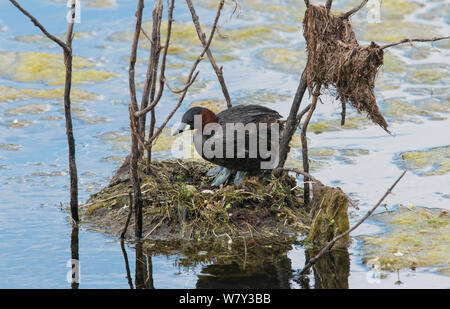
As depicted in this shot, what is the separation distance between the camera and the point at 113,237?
285 inches

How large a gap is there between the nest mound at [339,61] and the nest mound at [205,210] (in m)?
1.11

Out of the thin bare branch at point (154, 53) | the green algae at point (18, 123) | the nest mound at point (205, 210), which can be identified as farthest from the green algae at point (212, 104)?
the thin bare branch at point (154, 53)

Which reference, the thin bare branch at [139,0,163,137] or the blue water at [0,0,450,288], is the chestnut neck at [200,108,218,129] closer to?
the thin bare branch at [139,0,163,137]

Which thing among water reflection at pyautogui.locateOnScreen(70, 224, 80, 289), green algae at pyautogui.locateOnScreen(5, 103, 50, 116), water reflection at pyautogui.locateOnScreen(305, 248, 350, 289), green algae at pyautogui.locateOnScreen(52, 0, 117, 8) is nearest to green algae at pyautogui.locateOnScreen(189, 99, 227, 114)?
green algae at pyautogui.locateOnScreen(5, 103, 50, 116)

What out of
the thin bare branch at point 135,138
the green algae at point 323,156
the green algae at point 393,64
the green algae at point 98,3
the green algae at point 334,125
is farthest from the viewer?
the green algae at point 98,3

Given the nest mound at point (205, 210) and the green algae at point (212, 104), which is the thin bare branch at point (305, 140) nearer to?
the nest mound at point (205, 210)

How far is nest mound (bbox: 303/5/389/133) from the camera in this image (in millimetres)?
6578

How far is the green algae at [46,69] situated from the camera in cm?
1189

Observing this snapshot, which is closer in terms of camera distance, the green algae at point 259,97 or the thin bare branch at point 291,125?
the thin bare branch at point 291,125

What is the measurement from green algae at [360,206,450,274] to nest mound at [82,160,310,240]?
714 millimetres

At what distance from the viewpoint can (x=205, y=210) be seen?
7250 mm

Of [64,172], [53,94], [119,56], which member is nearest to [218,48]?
[119,56]

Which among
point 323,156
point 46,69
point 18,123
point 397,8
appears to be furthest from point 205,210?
point 397,8

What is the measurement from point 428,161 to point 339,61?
2906 millimetres
